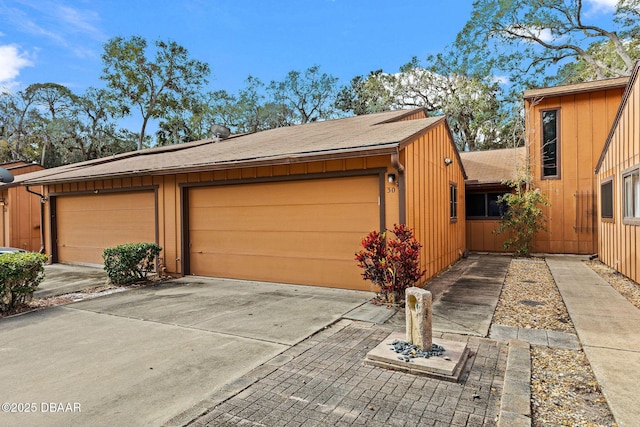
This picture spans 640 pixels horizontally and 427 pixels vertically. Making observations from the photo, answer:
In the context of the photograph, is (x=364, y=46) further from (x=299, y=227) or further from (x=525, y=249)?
(x=299, y=227)

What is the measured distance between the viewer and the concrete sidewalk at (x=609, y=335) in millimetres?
2553

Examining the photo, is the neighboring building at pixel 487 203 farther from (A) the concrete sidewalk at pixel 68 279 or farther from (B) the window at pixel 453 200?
(A) the concrete sidewalk at pixel 68 279

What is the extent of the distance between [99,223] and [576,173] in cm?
1364

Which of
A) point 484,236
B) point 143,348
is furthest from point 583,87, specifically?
point 143,348

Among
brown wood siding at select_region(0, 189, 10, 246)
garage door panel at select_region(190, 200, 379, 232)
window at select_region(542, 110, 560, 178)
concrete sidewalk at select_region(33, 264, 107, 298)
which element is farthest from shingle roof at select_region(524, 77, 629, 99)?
brown wood siding at select_region(0, 189, 10, 246)

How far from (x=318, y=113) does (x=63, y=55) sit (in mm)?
19703

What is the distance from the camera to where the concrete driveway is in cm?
260

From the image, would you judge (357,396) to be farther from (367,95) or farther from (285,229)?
(367,95)

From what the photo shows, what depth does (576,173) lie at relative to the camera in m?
10.5

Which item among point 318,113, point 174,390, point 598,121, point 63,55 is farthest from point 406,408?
point 63,55

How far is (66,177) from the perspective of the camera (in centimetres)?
938

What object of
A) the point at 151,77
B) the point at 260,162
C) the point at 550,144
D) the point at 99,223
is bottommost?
the point at 99,223

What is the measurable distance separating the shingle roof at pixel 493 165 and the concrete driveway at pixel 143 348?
26.3 feet

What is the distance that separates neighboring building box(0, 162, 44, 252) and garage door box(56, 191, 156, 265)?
2.76 m
